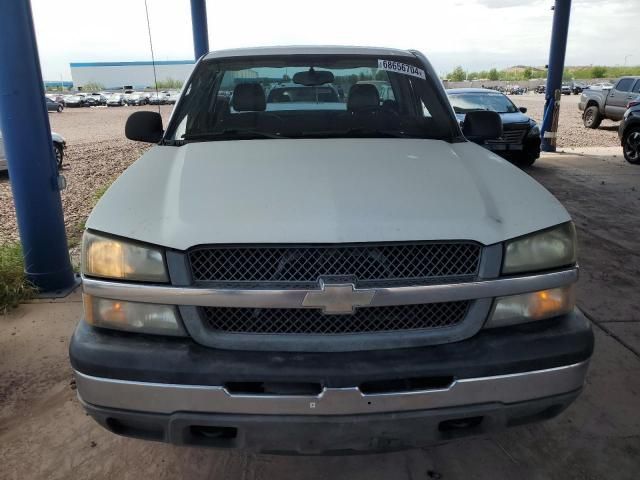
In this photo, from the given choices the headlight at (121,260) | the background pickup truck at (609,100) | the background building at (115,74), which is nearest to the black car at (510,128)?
the background pickup truck at (609,100)

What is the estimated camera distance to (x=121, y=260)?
1.91 m

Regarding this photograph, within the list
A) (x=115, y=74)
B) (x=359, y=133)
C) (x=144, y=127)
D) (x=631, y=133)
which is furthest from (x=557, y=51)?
(x=115, y=74)

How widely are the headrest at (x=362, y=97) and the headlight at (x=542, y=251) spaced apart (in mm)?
1539

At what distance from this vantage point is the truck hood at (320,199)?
1874 millimetres

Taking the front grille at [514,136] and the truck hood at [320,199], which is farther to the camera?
the front grille at [514,136]

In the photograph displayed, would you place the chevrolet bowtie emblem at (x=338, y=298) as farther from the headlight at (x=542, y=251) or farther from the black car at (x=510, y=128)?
the black car at (x=510, y=128)

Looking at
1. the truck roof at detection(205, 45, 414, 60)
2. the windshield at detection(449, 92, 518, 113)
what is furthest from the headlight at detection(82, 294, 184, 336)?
the windshield at detection(449, 92, 518, 113)

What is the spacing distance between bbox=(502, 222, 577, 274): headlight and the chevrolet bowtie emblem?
54 cm

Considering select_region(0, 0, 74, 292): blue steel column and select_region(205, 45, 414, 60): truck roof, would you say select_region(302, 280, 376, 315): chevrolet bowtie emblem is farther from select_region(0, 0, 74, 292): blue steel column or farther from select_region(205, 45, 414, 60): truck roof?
select_region(0, 0, 74, 292): blue steel column

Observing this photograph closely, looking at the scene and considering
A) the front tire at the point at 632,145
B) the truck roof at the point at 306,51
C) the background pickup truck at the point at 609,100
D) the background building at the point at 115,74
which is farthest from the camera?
the background building at the point at 115,74

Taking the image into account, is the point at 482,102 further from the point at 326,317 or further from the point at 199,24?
the point at 326,317

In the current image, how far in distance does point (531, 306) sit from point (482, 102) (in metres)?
10.7

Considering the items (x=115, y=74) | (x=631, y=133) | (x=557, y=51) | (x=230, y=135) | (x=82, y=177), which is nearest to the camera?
(x=230, y=135)

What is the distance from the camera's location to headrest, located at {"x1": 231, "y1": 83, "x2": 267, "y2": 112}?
3.21 metres
